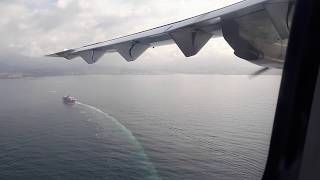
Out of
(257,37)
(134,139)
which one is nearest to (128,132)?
(134,139)

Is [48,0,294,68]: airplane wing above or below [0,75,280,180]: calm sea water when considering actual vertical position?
above

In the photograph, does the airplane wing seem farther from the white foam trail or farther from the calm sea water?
the white foam trail

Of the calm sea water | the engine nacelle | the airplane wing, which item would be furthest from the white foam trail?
the engine nacelle

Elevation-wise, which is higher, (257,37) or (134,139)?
(257,37)

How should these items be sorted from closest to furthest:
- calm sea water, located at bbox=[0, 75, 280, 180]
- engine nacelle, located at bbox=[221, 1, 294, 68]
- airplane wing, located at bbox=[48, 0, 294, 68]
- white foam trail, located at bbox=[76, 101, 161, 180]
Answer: airplane wing, located at bbox=[48, 0, 294, 68], engine nacelle, located at bbox=[221, 1, 294, 68], white foam trail, located at bbox=[76, 101, 161, 180], calm sea water, located at bbox=[0, 75, 280, 180]

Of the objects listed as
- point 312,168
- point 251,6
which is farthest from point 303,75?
point 251,6

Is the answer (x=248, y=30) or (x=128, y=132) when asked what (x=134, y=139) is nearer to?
(x=128, y=132)

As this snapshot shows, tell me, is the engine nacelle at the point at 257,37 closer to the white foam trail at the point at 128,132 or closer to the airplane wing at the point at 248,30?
the airplane wing at the point at 248,30

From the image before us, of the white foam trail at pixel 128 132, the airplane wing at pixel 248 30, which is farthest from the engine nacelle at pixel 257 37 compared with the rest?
the white foam trail at pixel 128 132
